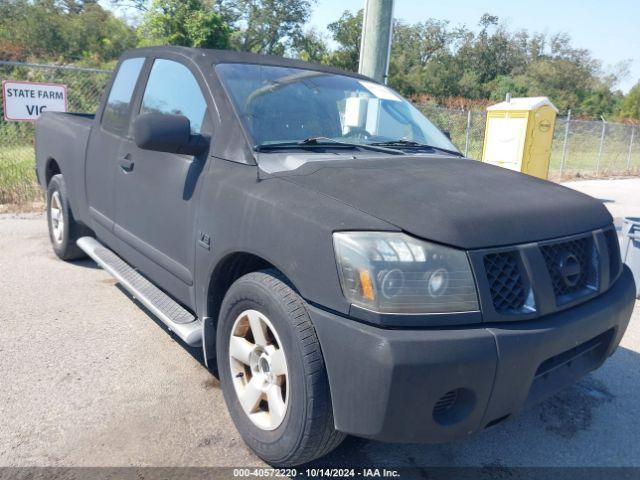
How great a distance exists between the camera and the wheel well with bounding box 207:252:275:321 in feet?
8.46

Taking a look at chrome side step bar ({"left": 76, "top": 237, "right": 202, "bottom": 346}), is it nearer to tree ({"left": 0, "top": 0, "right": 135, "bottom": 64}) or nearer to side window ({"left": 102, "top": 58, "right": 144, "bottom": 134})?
side window ({"left": 102, "top": 58, "right": 144, "bottom": 134})

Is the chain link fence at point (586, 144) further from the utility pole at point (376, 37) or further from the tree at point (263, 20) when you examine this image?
the tree at point (263, 20)

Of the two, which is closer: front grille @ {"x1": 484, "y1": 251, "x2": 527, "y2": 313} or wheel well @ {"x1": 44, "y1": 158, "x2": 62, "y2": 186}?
front grille @ {"x1": 484, "y1": 251, "x2": 527, "y2": 313}

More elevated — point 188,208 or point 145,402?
point 188,208

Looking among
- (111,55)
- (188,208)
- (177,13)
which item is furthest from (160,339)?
(111,55)

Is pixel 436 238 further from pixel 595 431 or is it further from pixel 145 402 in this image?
pixel 145 402

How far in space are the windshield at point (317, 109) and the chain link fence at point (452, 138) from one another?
6.13 m

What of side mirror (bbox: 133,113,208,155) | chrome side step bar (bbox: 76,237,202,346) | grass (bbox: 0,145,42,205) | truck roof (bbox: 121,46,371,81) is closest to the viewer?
side mirror (bbox: 133,113,208,155)

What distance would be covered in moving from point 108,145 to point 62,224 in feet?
5.01

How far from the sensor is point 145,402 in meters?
3.00

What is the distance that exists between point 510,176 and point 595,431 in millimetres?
1454

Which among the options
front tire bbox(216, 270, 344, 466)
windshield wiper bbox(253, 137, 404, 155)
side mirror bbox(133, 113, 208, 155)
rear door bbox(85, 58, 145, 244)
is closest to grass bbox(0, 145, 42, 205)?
rear door bbox(85, 58, 145, 244)

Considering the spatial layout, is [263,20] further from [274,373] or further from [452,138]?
[274,373]

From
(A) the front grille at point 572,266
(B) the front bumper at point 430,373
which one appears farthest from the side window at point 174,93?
(A) the front grille at point 572,266
